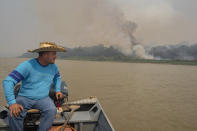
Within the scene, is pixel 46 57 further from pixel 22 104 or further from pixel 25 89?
pixel 22 104

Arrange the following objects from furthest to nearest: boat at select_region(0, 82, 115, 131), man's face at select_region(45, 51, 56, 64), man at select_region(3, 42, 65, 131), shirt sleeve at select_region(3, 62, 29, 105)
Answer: boat at select_region(0, 82, 115, 131)
man's face at select_region(45, 51, 56, 64)
man at select_region(3, 42, 65, 131)
shirt sleeve at select_region(3, 62, 29, 105)

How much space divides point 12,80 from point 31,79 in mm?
407

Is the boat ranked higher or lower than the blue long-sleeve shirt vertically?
lower

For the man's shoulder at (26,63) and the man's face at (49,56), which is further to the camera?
the man's face at (49,56)

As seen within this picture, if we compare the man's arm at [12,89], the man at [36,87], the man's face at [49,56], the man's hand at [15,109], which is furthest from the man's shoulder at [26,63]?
the man's hand at [15,109]

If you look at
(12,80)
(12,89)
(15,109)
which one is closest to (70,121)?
(15,109)

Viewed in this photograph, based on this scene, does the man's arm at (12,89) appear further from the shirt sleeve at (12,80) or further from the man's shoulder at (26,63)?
the man's shoulder at (26,63)

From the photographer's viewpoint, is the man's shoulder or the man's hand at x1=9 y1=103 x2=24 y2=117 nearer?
the man's hand at x1=9 y1=103 x2=24 y2=117

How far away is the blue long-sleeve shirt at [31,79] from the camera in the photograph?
305cm

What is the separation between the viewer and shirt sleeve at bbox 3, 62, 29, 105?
3008 mm

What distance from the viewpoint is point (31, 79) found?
3.38m

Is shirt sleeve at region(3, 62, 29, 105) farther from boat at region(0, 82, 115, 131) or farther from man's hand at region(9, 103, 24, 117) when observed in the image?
boat at region(0, 82, 115, 131)

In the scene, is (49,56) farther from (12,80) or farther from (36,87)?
(12,80)

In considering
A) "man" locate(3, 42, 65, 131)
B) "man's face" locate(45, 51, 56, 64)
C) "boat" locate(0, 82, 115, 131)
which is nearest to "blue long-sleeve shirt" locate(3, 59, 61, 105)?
"man" locate(3, 42, 65, 131)
